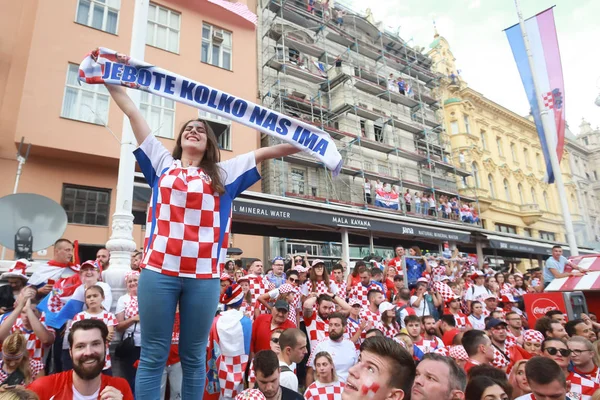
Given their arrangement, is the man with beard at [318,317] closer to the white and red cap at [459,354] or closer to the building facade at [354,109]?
the white and red cap at [459,354]

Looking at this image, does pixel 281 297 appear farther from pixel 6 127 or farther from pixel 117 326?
pixel 6 127

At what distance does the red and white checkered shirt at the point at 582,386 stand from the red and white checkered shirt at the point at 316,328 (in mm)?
2857

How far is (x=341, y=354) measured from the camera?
15.2ft

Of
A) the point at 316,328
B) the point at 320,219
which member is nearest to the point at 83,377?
the point at 316,328

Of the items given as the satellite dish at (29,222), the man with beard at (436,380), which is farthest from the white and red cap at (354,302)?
the satellite dish at (29,222)

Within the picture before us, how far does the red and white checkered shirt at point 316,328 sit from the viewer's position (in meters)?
5.38

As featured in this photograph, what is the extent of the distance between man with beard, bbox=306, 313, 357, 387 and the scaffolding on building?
1168 centimetres

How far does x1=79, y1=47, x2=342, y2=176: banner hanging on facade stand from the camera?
2518mm

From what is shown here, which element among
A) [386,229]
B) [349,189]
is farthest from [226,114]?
[349,189]

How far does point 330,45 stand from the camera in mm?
22828

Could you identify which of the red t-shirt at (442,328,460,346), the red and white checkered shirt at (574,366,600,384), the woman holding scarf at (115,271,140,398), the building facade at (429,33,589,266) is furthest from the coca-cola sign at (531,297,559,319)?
the building facade at (429,33,589,266)

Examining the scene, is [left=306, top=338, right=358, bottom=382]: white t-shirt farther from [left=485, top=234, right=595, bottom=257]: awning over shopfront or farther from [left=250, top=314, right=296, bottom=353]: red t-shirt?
[left=485, top=234, right=595, bottom=257]: awning over shopfront

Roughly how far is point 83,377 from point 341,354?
300 centimetres

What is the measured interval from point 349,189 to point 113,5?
13.2 metres
